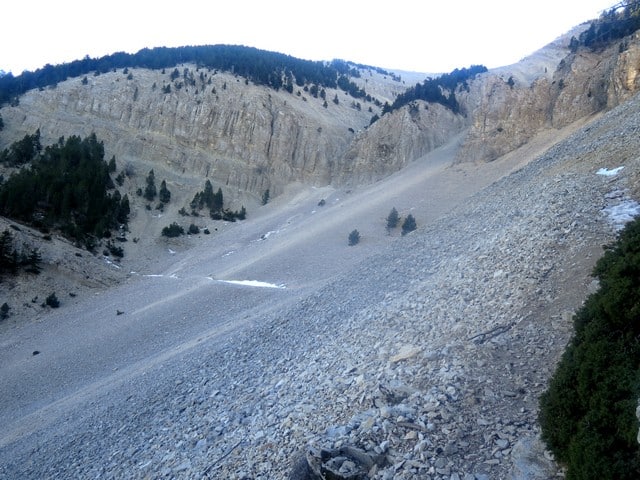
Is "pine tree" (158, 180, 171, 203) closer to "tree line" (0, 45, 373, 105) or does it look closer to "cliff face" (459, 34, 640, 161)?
"tree line" (0, 45, 373, 105)

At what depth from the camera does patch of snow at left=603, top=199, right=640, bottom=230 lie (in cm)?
973

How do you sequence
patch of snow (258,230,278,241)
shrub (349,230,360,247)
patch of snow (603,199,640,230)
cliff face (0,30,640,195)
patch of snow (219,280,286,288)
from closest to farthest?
patch of snow (603,199,640,230)
patch of snow (219,280,286,288)
shrub (349,230,360,247)
patch of snow (258,230,278,241)
cliff face (0,30,640,195)

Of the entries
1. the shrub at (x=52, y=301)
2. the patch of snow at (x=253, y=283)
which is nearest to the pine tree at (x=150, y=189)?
the shrub at (x=52, y=301)

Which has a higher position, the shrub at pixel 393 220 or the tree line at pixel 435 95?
the tree line at pixel 435 95

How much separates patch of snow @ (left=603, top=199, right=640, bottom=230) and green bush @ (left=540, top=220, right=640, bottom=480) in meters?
4.71

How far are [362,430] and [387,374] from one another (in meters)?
1.72

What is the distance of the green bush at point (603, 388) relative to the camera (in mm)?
3928

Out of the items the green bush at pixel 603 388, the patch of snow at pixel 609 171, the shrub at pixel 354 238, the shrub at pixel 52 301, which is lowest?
the shrub at pixel 52 301

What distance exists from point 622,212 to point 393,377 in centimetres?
668

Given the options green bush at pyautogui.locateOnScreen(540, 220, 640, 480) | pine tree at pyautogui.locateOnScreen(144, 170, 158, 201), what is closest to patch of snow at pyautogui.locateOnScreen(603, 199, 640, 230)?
green bush at pyautogui.locateOnScreen(540, 220, 640, 480)

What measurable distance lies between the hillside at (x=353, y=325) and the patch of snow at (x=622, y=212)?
0.07 metres

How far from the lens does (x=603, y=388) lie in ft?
14.4

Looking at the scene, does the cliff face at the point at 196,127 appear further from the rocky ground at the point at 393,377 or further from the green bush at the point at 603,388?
the green bush at the point at 603,388

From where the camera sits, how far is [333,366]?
9.85 m
